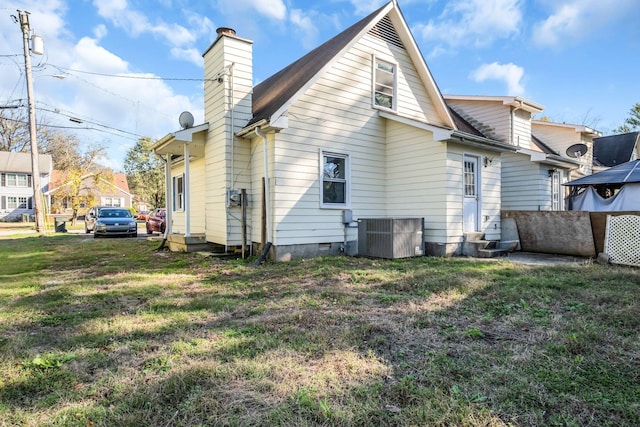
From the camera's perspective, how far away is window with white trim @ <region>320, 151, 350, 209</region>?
905 centimetres

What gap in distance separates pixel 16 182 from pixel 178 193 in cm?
3866

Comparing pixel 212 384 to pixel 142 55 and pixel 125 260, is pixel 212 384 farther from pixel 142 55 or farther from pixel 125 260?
pixel 142 55

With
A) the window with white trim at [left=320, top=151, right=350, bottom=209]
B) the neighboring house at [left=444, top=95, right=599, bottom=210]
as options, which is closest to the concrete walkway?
the neighboring house at [left=444, top=95, right=599, bottom=210]

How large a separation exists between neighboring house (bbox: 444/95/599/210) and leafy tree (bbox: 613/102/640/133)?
26.1m

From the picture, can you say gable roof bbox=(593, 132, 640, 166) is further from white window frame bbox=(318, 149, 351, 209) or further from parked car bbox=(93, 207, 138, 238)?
parked car bbox=(93, 207, 138, 238)

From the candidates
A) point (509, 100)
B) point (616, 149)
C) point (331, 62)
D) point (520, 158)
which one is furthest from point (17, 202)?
point (616, 149)

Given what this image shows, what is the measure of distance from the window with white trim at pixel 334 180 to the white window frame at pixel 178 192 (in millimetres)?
6094

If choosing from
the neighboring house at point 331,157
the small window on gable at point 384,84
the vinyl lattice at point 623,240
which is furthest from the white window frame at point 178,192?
the vinyl lattice at point 623,240

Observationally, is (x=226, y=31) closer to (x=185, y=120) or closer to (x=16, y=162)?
(x=185, y=120)

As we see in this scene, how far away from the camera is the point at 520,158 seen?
13086mm

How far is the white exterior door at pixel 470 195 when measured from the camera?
9383 mm

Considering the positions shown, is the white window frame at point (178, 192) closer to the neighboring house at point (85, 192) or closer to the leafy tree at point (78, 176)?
the leafy tree at point (78, 176)

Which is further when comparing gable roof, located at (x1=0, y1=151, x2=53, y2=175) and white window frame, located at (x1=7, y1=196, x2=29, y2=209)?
white window frame, located at (x1=7, y1=196, x2=29, y2=209)

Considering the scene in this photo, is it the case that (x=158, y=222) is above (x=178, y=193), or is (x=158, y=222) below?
below
